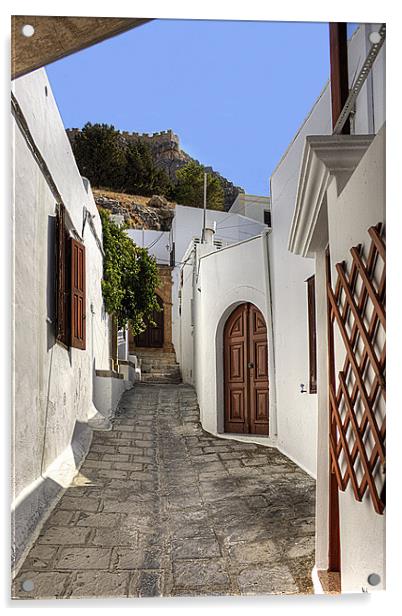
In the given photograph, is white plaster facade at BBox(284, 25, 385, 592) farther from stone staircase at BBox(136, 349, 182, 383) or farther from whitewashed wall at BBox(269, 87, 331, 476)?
stone staircase at BBox(136, 349, 182, 383)

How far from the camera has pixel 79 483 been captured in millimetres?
2270

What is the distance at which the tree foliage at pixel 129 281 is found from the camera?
102 inches

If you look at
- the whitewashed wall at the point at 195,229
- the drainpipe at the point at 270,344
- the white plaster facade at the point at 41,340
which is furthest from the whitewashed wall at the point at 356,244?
the white plaster facade at the point at 41,340

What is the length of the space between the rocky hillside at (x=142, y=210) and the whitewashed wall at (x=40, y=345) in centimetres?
15

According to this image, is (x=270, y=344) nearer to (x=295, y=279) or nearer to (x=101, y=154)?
(x=295, y=279)

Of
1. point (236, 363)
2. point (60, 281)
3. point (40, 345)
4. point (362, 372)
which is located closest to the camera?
point (362, 372)

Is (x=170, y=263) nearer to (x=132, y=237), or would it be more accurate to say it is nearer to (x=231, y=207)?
(x=132, y=237)

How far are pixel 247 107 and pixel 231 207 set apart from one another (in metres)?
0.42

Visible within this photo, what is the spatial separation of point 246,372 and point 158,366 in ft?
1.35

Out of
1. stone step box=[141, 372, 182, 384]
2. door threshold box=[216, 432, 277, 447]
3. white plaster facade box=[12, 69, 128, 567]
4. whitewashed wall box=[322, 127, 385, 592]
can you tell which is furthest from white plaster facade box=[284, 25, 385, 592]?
white plaster facade box=[12, 69, 128, 567]

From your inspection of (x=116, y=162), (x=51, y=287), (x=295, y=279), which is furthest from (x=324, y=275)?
(x=51, y=287)

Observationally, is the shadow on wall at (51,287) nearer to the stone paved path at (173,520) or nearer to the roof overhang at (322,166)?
the stone paved path at (173,520)

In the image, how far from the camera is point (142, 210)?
8.61 ft
